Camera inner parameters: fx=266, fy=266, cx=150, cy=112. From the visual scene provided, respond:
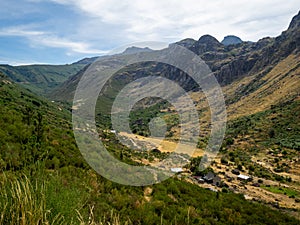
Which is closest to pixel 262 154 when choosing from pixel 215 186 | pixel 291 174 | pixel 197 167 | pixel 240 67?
pixel 291 174

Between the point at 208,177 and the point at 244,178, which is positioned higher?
the point at 208,177

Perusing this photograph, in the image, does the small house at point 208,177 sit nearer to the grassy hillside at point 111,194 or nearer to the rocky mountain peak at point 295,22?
the grassy hillside at point 111,194

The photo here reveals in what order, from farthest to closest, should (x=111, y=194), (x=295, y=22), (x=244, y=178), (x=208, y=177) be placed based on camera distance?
(x=295, y=22)
(x=244, y=178)
(x=208, y=177)
(x=111, y=194)

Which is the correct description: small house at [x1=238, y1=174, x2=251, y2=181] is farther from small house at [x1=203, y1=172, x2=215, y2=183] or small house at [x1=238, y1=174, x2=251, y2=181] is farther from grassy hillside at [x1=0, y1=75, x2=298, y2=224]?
grassy hillside at [x1=0, y1=75, x2=298, y2=224]

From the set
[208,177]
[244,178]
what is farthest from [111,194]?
[244,178]

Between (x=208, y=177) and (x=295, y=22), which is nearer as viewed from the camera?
(x=208, y=177)

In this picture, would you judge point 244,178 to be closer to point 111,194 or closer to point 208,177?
point 208,177

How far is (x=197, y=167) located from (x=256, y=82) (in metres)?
84.8

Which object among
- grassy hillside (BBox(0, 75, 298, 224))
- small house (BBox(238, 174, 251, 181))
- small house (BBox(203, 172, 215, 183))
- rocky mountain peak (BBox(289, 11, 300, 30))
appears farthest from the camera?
rocky mountain peak (BBox(289, 11, 300, 30))

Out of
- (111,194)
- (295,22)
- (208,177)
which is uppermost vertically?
(295,22)

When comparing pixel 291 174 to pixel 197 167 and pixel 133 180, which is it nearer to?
pixel 197 167

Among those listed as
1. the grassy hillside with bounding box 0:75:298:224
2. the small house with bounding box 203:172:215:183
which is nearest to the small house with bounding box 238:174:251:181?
the small house with bounding box 203:172:215:183

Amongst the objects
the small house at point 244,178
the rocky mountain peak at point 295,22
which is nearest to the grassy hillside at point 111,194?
the small house at point 244,178

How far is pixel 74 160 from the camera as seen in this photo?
11.3 m
